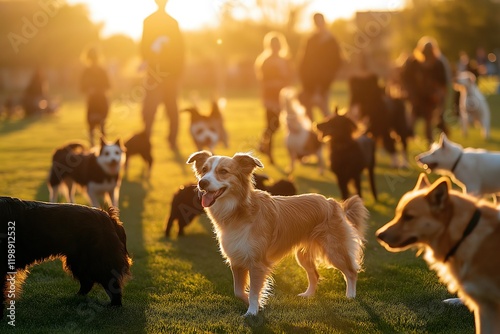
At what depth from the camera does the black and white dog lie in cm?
936

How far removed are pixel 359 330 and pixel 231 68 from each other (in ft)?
180

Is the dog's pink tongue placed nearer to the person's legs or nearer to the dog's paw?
the dog's paw

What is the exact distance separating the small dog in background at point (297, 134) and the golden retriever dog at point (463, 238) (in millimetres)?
8362

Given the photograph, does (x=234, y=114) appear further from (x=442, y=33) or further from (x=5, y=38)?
(x=5, y=38)

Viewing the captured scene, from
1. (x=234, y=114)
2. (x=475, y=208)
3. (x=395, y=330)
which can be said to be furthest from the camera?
(x=234, y=114)

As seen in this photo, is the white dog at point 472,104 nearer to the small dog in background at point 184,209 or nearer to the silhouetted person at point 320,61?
the silhouetted person at point 320,61

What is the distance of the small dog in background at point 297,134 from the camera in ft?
40.4

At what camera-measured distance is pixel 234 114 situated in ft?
97.0

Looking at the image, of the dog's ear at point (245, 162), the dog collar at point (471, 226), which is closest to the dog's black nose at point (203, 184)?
the dog's ear at point (245, 162)

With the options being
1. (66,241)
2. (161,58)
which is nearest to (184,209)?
(66,241)

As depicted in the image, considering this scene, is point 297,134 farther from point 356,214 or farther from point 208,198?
point 208,198

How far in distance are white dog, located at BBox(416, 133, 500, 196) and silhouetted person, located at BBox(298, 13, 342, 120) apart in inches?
193

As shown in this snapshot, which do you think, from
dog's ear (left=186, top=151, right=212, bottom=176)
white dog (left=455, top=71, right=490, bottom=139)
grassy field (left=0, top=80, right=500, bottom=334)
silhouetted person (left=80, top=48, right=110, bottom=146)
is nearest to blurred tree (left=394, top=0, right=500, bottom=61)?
white dog (left=455, top=71, right=490, bottom=139)

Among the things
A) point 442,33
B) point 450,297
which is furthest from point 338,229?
point 442,33
